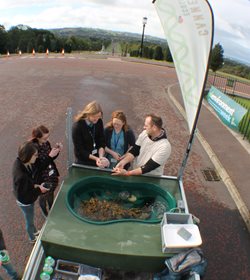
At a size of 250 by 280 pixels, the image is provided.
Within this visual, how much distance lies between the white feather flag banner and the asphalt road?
234 centimetres

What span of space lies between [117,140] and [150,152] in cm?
81

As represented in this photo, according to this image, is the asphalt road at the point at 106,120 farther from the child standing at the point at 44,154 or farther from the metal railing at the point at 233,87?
the metal railing at the point at 233,87

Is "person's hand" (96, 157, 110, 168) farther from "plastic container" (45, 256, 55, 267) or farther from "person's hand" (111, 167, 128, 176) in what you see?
"plastic container" (45, 256, 55, 267)

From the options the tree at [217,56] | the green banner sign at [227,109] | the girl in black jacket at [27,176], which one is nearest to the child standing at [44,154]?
the girl in black jacket at [27,176]

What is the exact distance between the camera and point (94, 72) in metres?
17.5

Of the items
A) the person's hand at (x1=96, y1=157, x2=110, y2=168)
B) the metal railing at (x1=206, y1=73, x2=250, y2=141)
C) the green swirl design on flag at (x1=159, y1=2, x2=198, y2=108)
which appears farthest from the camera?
the metal railing at (x1=206, y1=73, x2=250, y2=141)

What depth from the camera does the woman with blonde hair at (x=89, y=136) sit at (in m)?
4.34

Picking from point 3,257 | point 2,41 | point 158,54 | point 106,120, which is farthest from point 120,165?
point 2,41

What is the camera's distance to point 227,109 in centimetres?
964

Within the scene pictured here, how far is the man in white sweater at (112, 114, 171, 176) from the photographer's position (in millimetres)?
4184

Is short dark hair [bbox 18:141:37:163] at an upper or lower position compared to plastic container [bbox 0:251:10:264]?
upper

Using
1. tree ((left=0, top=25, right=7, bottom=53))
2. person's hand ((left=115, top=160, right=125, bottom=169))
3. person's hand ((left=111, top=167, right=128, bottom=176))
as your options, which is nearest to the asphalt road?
person's hand ((left=111, top=167, right=128, bottom=176))

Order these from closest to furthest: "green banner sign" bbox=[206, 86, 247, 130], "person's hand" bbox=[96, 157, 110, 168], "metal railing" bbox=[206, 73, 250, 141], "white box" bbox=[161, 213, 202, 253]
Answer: "white box" bbox=[161, 213, 202, 253]
"person's hand" bbox=[96, 157, 110, 168]
"green banner sign" bbox=[206, 86, 247, 130]
"metal railing" bbox=[206, 73, 250, 141]

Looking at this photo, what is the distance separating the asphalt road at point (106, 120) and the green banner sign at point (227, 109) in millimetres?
1508
